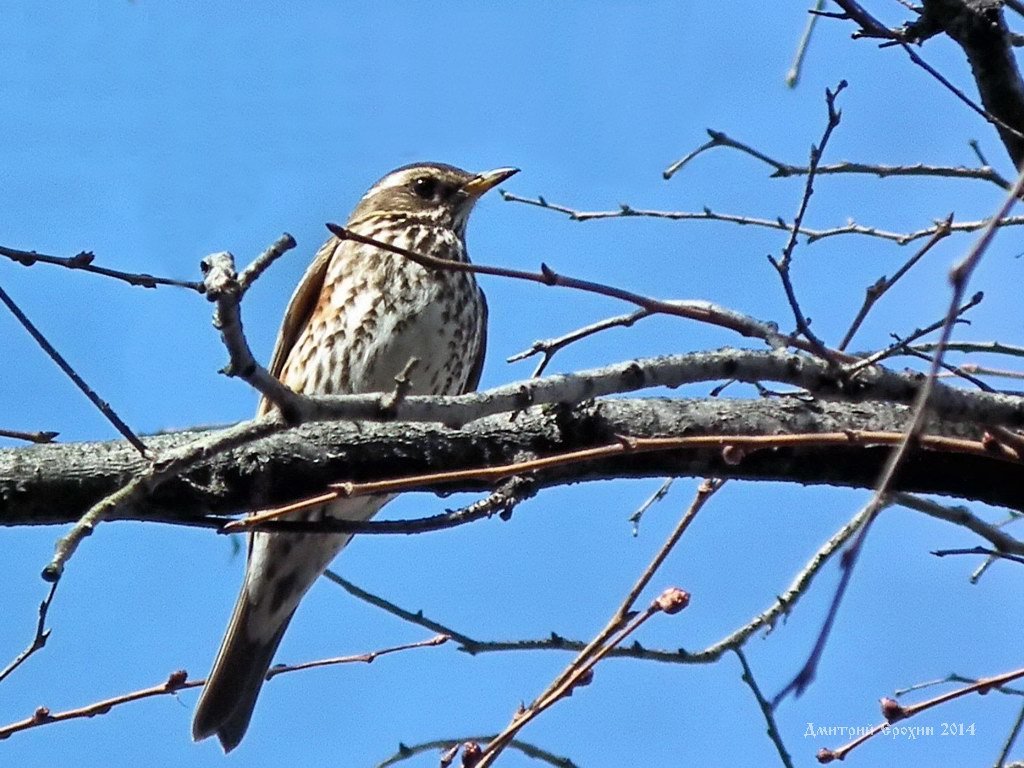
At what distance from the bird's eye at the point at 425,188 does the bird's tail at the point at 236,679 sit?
2.13m

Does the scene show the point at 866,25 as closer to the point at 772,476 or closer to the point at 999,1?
the point at 999,1

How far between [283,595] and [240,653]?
0.28m

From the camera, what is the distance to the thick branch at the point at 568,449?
137 inches

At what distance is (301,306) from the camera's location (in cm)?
570

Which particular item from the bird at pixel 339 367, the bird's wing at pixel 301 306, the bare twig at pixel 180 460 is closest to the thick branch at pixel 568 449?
the bare twig at pixel 180 460

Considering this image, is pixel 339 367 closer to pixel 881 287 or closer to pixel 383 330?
pixel 383 330

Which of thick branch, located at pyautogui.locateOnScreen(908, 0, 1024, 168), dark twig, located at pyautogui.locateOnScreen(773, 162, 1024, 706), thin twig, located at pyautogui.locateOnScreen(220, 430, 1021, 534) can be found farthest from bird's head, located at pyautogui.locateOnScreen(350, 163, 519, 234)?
dark twig, located at pyautogui.locateOnScreen(773, 162, 1024, 706)

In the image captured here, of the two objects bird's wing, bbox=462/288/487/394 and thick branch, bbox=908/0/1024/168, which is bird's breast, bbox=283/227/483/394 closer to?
bird's wing, bbox=462/288/487/394

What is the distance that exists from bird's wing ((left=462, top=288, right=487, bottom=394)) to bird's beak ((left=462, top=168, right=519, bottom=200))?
789 mm

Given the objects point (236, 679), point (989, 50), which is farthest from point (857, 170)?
point (236, 679)

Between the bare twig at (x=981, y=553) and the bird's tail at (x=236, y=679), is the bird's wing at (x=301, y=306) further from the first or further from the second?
the bare twig at (x=981, y=553)

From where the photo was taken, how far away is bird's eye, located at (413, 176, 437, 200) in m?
6.52

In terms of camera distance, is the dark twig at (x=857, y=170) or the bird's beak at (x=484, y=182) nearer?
the dark twig at (x=857, y=170)

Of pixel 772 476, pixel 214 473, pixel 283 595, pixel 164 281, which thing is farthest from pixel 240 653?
pixel 164 281
